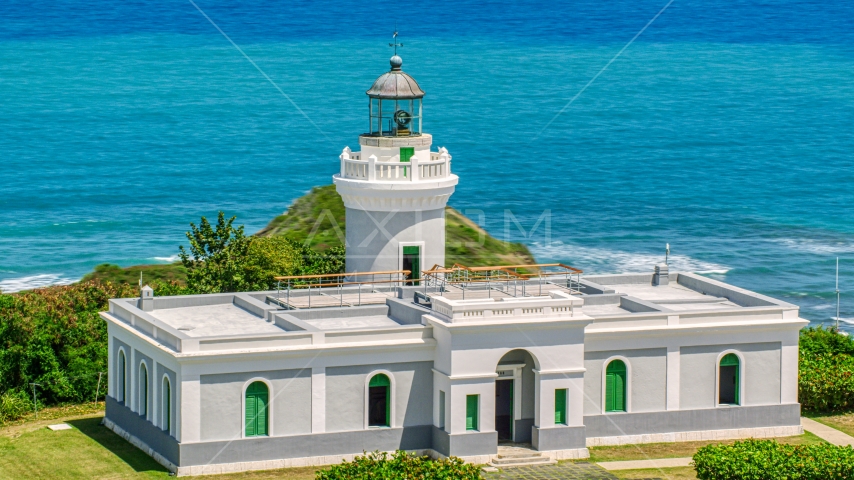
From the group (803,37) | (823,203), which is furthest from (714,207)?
(803,37)

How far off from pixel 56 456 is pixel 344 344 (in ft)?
27.4

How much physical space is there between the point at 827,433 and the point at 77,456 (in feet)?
67.9

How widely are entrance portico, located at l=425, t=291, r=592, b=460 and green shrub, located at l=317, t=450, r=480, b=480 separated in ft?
12.8

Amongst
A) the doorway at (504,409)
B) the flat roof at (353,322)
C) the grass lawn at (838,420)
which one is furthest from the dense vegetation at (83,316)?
the grass lawn at (838,420)

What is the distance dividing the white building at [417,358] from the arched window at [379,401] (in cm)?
5

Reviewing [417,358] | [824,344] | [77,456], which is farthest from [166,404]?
[824,344]

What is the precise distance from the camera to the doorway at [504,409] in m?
40.6

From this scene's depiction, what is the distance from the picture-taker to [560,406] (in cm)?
4034

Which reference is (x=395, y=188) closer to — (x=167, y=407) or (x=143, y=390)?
(x=143, y=390)

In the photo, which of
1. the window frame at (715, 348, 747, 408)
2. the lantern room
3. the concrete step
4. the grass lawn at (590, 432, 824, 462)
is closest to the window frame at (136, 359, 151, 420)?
the concrete step

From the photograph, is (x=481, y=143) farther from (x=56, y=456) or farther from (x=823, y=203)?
(x=56, y=456)

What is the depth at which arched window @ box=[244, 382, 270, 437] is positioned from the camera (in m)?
38.2

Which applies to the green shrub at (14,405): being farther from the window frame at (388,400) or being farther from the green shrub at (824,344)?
Result: the green shrub at (824,344)

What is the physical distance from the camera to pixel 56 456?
40219 millimetres
